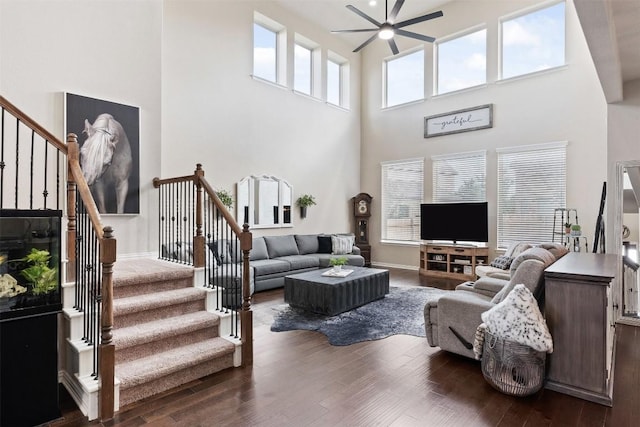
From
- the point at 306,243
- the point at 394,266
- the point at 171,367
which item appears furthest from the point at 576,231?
the point at 171,367

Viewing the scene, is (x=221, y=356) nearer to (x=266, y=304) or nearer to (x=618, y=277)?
(x=266, y=304)

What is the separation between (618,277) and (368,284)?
10.2 ft

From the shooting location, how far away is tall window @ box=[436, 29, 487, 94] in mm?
7578

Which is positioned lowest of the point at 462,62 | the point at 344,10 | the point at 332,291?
the point at 332,291

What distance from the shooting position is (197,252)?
12.4 feet

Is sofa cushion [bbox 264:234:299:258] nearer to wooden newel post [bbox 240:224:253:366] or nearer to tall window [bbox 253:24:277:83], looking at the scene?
tall window [bbox 253:24:277:83]

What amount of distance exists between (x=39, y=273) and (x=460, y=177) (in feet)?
24.3

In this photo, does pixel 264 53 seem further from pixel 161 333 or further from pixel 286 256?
pixel 161 333

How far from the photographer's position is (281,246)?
720 centimetres

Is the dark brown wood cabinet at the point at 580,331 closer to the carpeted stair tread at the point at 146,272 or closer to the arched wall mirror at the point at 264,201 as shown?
the carpeted stair tread at the point at 146,272

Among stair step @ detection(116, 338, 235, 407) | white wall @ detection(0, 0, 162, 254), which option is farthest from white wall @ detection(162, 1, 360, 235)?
stair step @ detection(116, 338, 235, 407)

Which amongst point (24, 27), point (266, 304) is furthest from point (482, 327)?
point (24, 27)

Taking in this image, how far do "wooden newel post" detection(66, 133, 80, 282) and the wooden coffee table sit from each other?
265 centimetres

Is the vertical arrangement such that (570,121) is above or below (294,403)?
above
